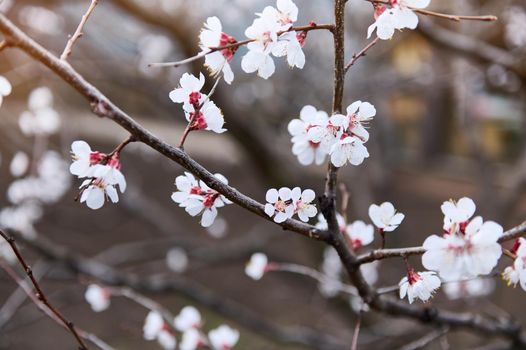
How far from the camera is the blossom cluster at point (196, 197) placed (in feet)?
2.31

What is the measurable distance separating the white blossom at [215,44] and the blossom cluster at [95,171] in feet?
0.54

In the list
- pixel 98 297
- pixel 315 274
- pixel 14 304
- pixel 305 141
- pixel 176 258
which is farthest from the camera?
pixel 176 258

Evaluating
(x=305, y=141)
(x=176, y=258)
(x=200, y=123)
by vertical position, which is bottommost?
(x=200, y=123)

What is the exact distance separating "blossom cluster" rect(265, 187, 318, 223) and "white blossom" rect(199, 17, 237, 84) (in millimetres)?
158

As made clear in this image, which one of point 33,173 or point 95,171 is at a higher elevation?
point 33,173

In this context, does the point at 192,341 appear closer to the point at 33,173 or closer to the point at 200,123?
the point at 200,123

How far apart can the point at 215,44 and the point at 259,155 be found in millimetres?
1723

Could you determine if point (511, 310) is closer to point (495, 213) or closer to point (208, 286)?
point (495, 213)

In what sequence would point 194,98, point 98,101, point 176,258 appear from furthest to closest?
1. point 176,258
2. point 194,98
3. point 98,101

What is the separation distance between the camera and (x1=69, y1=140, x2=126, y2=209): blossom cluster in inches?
25.1

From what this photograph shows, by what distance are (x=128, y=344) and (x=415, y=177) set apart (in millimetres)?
2597

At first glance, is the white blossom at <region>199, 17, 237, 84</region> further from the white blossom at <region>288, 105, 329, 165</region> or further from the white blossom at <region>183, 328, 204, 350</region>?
the white blossom at <region>183, 328, 204, 350</region>

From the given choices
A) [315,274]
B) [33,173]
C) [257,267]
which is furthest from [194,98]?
[33,173]

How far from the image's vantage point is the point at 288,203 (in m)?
0.71
